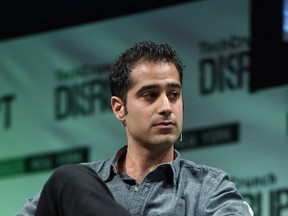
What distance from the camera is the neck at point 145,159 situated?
1.99 m

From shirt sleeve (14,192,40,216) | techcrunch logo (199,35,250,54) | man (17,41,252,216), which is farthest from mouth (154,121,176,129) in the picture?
techcrunch logo (199,35,250,54)

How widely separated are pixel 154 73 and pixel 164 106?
7 cm

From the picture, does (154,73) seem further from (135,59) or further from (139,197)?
(139,197)

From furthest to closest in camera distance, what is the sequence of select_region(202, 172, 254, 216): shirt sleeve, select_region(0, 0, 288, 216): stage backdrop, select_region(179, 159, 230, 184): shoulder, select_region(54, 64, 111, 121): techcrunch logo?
select_region(54, 64, 111, 121): techcrunch logo → select_region(0, 0, 288, 216): stage backdrop → select_region(179, 159, 230, 184): shoulder → select_region(202, 172, 254, 216): shirt sleeve

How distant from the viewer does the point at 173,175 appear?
1938 mm

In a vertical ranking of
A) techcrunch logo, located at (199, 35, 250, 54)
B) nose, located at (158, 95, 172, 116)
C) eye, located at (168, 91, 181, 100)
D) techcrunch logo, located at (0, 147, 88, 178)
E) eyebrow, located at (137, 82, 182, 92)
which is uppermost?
techcrunch logo, located at (199, 35, 250, 54)

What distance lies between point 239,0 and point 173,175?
1.40 meters

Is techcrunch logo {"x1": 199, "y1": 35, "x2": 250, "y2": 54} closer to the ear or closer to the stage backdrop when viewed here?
the stage backdrop

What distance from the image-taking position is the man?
6.16 ft

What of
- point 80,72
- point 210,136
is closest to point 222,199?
point 210,136

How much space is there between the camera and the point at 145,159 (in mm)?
1997

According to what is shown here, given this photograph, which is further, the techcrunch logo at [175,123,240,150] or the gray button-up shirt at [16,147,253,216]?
the techcrunch logo at [175,123,240,150]

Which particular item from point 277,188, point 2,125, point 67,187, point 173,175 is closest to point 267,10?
point 277,188

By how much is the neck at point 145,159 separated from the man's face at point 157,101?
4 centimetres
